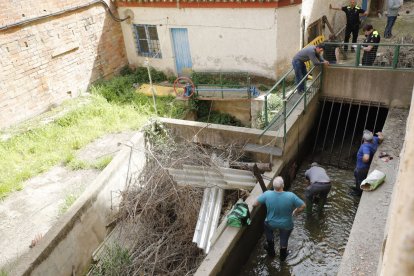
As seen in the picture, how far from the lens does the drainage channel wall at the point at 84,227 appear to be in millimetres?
6684

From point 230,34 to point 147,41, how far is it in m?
3.87

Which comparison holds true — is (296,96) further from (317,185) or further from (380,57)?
(317,185)

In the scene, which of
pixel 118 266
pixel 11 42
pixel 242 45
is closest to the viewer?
pixel 118 266

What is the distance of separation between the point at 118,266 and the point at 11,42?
8.00m

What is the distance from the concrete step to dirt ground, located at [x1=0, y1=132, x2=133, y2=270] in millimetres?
3672

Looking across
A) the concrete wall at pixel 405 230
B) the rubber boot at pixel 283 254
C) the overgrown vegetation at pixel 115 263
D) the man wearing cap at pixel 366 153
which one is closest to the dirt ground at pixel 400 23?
the man wearing cap at pixel 366 153

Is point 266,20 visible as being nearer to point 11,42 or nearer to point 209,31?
point 209,31

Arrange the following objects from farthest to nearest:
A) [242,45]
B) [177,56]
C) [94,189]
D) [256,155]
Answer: [177,56] → [242,45] → [256,155] → [94,189]

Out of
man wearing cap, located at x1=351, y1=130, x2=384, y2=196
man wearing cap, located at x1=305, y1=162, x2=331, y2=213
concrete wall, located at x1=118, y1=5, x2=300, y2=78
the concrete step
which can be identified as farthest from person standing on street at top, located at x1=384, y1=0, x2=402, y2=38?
man wearing cap, located at x1=305, y1=162, x2=331, y2=213

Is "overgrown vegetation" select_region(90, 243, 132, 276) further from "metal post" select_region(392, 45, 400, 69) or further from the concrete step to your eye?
"metal post" select_region(392, 45, 400, 69)

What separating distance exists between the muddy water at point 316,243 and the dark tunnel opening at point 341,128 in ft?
5.86

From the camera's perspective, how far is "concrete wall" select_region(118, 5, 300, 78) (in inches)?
469

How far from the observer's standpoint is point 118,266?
7125 millimetres

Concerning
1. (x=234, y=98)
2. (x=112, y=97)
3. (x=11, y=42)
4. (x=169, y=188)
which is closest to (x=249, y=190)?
(x=169, y=188)
